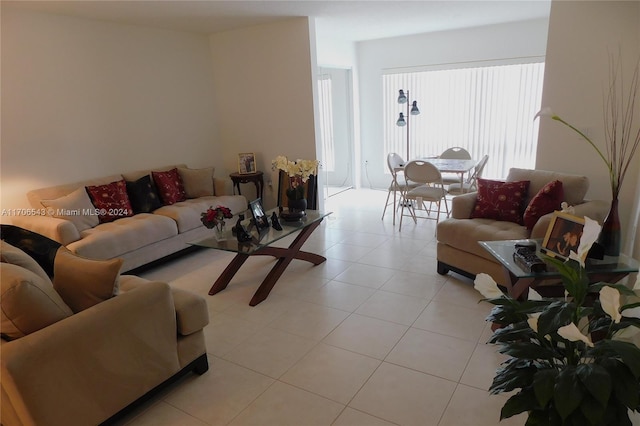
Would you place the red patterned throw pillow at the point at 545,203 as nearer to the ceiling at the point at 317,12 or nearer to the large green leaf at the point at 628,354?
the large green leaf at the point at 628,354

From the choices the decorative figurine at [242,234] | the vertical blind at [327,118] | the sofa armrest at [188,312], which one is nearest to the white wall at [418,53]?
the vertical blind at [327,118]

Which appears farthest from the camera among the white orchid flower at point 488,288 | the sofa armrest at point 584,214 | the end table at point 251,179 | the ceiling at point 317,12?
the end table at point 251,179

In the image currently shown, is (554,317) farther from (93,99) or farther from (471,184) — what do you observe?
(93,99)

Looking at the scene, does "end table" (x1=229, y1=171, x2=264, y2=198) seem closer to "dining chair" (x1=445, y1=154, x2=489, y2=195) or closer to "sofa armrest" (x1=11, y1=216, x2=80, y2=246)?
"sofa armrest" (x1=11, y1=216, x2=80, y2=246)

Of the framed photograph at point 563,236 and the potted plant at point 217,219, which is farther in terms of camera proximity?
the potted plant at point 217,219

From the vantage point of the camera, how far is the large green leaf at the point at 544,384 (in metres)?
1.03

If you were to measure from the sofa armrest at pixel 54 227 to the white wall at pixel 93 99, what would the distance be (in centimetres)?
47

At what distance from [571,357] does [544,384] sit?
7.7 inches

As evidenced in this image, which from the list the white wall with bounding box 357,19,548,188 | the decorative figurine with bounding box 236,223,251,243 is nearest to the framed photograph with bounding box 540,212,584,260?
the decorative figurine with bounding box 236,223,251,243

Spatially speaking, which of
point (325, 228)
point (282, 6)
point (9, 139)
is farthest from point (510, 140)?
point (9, 139)

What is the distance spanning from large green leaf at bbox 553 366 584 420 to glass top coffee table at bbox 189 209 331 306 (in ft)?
7.42

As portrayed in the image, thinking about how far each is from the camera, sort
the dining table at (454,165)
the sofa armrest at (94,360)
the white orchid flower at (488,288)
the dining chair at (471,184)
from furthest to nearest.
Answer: the dining chair at (471,184) → the dining table at (454,165) → the sofa armrest at (94,360) → the white orchid flower at (488,288)

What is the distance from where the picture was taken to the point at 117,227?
12.3 ft

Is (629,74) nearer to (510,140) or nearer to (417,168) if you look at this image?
(417,168)
